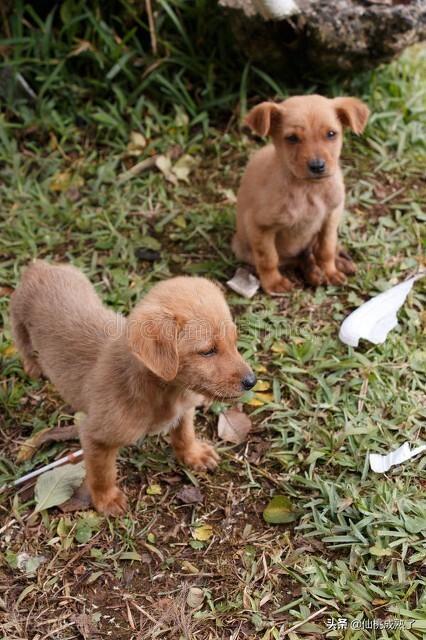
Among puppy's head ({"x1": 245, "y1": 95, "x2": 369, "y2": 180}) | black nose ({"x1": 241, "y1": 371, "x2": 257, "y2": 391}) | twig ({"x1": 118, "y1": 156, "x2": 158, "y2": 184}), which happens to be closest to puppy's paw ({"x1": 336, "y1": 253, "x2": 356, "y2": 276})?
puppy's head ({"x1": 245, "y1": 95, "x2": 369, "y2": 180})

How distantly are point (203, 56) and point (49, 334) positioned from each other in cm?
373

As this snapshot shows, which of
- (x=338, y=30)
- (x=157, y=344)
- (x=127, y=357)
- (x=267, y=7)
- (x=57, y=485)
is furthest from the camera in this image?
(x=338, y=30)

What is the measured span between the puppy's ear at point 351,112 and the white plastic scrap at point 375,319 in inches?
47.0

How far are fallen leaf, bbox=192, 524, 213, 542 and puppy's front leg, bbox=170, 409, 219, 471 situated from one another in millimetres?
384

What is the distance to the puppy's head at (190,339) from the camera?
11.3 feet

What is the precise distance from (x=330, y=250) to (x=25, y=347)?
2317mm

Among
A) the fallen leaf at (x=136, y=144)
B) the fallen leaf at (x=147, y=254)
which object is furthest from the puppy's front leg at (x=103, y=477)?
the fallen leaf at (x=136, y=144)

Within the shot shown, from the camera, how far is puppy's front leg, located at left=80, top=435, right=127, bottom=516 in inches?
158

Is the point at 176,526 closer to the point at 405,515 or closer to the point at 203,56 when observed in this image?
the point at 405,515

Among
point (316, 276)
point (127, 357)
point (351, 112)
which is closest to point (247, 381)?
point (127, 357)

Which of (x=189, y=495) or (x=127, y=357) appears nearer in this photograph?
(x=127, y=357)

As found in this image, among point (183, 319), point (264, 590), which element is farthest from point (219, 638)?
point (183, 319)

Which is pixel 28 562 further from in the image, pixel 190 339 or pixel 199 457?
pixel 190 339

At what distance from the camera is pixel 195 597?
3.93 meters
